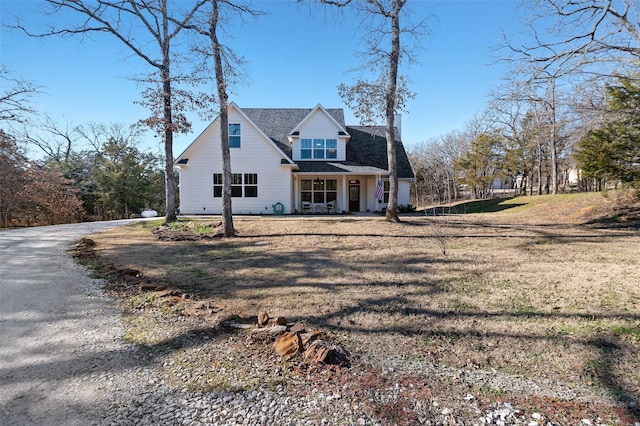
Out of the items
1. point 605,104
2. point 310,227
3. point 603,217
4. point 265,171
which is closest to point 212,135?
point 265,171

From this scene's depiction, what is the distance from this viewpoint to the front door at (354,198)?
74.2ft

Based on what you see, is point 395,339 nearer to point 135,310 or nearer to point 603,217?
point 135,310

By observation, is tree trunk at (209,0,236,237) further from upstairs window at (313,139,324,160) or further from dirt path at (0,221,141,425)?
upstairs window at (313,139,324,160)

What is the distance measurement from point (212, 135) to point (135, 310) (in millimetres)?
16092

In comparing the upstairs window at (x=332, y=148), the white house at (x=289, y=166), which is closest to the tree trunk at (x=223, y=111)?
the white house at (x=289, y=166)

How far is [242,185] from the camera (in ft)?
63.8

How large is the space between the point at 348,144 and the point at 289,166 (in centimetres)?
598

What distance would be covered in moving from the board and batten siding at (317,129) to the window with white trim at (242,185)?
3251 millimetres

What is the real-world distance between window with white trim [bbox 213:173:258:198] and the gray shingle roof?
300 centimetres

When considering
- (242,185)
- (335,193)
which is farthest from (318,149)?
(242,185)

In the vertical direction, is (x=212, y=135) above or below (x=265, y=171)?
above

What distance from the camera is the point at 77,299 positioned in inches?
191

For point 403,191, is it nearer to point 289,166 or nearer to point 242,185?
point 289,166

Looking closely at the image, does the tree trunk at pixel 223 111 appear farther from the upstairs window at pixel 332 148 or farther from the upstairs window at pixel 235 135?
the upstairs window at pixel 332 148
